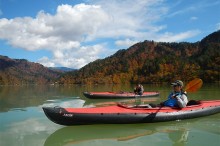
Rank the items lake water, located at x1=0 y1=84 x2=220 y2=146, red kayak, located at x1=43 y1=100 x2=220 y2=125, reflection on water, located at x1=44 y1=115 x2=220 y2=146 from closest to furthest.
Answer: lake water, located at x1=0 y1=84 x2=220 y2=146 < reflection on water, located at x1=44 y1=115 x2=220 y2=146 < red kayak, located at x1=43 y1=100 x2=220 y2=125

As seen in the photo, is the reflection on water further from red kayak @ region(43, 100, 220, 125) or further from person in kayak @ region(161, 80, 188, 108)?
person in kayak @ region(161, 80, 188, 108)

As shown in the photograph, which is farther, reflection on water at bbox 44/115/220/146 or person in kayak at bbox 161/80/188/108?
person in kayak at bbox 161/80/188/108

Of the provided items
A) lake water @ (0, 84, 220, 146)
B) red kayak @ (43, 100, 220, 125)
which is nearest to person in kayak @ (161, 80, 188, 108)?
red kayak @ (43, 100, 220, 125)

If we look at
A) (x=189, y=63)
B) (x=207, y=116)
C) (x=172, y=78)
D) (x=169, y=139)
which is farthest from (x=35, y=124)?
(x=189, y=63)

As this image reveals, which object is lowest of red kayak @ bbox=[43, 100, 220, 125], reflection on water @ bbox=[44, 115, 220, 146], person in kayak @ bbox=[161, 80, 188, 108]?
reflection on water @ bbox=[44, 115, 220, 146]

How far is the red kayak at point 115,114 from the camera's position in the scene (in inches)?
451

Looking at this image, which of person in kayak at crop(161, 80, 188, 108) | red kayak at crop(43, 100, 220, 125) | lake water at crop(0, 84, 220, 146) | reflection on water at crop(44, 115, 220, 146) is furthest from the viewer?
person in kayak at crop(161, 80, 188, 108)

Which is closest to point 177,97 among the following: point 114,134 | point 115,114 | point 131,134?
point 115,114

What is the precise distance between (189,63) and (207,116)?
312 ft

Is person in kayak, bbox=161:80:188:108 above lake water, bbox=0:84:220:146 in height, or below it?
above

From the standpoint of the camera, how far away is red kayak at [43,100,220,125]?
37.6ft

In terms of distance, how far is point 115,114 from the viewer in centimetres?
1186

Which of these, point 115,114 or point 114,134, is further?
point 115,114

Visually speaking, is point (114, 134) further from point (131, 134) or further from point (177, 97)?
point (177, 97)
